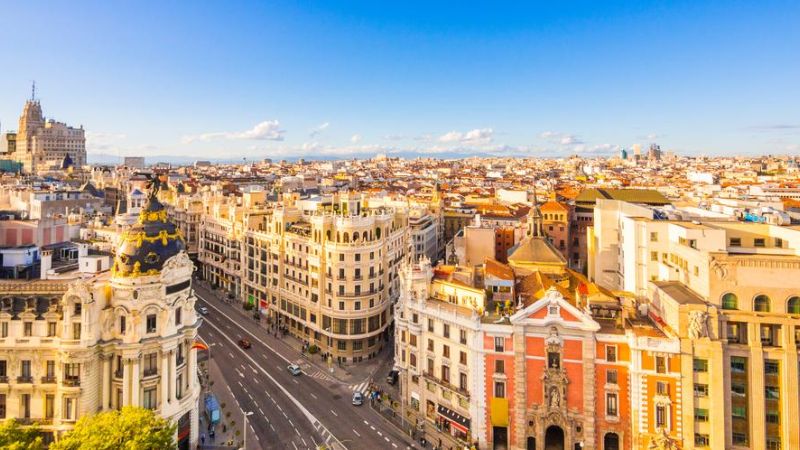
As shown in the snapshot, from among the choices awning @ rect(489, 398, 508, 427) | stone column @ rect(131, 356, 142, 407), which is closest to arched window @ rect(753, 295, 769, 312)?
awning @ rect(489, 398, 508, 427)

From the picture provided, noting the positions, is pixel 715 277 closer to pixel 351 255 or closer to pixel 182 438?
pixel 351 255

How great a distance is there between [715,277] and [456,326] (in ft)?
92.2

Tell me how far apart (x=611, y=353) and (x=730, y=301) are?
13016 mm

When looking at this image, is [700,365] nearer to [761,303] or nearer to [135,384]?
[761,303]

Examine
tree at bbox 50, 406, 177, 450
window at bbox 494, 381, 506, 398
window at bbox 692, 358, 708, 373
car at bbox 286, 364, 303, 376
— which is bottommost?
car at bbox 286, 364, 303, 376

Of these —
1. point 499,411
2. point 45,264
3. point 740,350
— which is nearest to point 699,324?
point 740,350

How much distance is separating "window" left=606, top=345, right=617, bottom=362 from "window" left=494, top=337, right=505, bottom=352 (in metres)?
11.1

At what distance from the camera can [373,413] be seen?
68.1 metres

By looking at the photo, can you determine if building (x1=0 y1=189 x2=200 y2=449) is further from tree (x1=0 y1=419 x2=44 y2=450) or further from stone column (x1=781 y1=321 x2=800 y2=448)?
stone column (x1=781 y1=321 x2=800 y2=448)

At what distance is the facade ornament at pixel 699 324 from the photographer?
5106 centimetres

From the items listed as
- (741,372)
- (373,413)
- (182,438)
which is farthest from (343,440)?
(741,372)

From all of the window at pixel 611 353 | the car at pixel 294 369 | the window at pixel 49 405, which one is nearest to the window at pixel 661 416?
the window at pixel 611 353

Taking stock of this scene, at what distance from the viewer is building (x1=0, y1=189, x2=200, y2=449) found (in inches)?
1818

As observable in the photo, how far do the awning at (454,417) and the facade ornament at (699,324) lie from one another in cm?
2652
